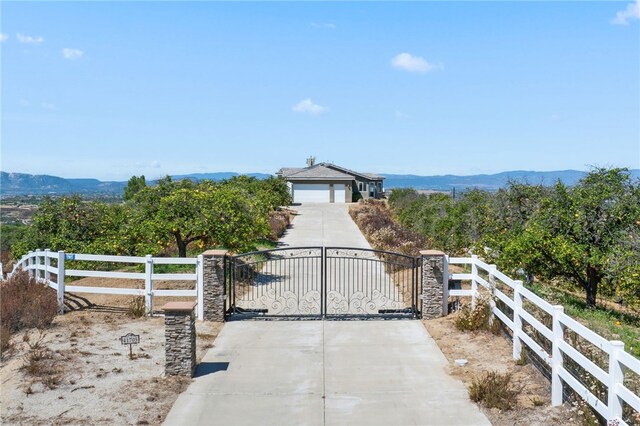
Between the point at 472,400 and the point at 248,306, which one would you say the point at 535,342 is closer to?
the point at 472,400

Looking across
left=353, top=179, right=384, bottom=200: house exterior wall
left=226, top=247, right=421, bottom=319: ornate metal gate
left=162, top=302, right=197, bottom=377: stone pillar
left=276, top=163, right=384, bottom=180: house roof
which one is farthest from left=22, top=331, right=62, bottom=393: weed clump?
left=353, top=179, right=384, bottom=200: house exterior wall

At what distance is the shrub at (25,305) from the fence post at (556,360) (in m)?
8.95

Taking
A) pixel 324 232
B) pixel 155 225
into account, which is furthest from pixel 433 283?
pixel 324 232

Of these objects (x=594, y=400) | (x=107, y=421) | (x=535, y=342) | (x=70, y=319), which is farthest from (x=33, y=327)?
(x=594, y=400)

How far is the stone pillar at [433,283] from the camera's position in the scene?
41.9 ft

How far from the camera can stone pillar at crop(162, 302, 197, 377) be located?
354 inches

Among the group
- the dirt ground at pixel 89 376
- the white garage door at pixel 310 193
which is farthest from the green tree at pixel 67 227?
the white garage door at pixel 310 193

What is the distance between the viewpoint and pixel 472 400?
8117mm

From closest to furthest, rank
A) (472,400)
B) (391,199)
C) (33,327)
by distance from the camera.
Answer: (472,400)
(33,327)
(391,199)

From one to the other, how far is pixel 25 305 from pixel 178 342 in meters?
5.27

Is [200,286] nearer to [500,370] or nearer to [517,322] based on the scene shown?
[500,370]

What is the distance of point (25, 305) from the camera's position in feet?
40.9

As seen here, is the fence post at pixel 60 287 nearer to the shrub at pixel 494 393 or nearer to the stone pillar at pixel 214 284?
the stone pillar at pixel 214 284

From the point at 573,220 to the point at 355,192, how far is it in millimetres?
55172
